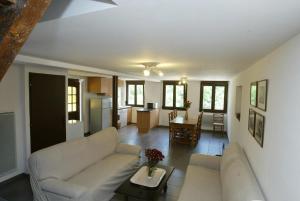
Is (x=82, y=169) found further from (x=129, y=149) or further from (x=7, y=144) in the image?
(x=7, y=144)

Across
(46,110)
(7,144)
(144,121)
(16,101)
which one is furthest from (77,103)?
(7,144)

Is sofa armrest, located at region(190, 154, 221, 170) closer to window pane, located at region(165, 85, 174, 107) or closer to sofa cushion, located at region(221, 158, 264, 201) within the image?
sofa cushion, located at region(221, 158, 264, 201)

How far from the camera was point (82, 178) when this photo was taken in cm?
271

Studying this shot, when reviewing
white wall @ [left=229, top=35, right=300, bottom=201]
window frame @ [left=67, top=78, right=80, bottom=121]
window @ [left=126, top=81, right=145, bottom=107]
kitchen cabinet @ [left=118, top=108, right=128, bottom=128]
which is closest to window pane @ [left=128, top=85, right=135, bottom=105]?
window @ [left=126, top=81, right=145, bottom=107]

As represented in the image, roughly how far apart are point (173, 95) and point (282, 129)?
7.01m

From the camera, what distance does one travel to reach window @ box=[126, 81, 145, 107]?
9039 mm

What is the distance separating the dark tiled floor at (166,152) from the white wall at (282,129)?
1655mm

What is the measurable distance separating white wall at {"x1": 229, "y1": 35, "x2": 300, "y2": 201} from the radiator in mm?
3903

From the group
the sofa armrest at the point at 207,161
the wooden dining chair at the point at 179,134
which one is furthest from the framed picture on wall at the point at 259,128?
the wooden dining chair at the point at 179,134

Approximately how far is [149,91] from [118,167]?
599 cm

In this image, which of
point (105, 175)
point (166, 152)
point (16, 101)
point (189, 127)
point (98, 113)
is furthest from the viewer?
point (98, 113)

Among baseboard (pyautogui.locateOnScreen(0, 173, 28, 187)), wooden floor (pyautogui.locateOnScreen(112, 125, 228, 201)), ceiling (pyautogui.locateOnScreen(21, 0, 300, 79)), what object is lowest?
wooden floor (pyautogui.locateOnScreen(112, 125, 228, 201))

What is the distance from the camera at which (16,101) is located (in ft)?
11.0

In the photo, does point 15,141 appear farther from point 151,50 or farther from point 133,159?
point 151,50
